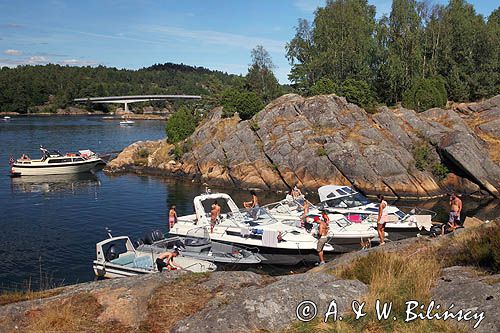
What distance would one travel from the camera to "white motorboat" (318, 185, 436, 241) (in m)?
30.5

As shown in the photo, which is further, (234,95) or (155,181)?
(234,95)

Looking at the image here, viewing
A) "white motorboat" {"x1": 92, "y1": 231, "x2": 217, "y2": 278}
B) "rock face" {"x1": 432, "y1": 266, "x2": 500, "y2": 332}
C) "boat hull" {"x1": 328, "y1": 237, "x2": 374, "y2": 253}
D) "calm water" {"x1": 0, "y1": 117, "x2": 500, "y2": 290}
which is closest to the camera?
"rock face" {"x1": 432, "y1": 266, "x2": 500, "y2": 332}

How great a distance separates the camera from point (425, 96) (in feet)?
201

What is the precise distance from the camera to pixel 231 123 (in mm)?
59375

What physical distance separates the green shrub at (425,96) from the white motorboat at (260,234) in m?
39.2

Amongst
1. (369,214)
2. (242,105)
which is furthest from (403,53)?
(369,214)

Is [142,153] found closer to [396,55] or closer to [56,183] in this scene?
[56,183]

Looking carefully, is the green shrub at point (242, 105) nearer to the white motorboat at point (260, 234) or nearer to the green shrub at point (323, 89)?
the green shrub at point (323, 89)

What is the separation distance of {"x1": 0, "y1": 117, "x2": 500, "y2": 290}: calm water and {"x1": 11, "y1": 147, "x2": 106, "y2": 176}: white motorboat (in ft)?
4.59

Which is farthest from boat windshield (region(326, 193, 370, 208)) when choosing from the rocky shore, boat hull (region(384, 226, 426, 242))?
the rocky shore

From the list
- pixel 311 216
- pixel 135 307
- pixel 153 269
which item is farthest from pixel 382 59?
pixel 135 307

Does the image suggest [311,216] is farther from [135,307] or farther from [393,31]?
[393,31]

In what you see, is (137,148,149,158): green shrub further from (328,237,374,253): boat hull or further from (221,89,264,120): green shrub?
(328,237,374,253): boat hull

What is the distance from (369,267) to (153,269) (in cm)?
1452
